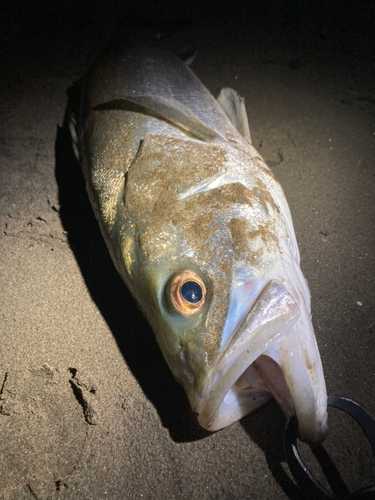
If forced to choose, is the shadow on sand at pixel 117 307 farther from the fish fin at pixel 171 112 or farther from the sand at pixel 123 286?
the fish fin at pixel 171 112

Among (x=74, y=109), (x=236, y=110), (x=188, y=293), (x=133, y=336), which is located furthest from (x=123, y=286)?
(x=74, y=109)

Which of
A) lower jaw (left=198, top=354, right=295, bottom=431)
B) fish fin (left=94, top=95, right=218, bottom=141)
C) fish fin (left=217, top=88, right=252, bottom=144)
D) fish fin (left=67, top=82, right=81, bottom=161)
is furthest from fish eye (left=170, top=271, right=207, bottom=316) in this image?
fish fin (left=67, top=82, right=81, bottom=161)

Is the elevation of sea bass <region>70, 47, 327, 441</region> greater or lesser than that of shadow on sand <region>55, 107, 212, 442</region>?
greater

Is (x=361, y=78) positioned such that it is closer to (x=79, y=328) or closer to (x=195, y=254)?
(x=195, y=254)

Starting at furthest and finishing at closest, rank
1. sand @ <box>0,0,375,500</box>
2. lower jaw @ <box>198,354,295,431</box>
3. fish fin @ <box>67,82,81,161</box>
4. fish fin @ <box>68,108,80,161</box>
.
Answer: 1. fish fin @ <box>67,82,81,161</box>
2. fish fin @ <box>68,108,80,161</box>
3. sand @ <box>0,0,375,500</box>
4. lower jaw @ <box>198,354,295,431</box>

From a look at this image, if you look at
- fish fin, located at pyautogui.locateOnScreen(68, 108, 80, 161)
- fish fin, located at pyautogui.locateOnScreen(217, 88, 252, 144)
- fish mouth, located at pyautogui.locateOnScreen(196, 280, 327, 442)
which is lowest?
fish mouth, located at pyautogui.locateOnScreen(196, 280, 327, 442)

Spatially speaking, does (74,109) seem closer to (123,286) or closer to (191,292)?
(123,286)

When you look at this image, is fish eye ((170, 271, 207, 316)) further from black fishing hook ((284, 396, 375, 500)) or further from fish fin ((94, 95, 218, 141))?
fish fin ((94, 95, 218, 141))

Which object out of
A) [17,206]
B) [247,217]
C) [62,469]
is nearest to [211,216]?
[247,217]
